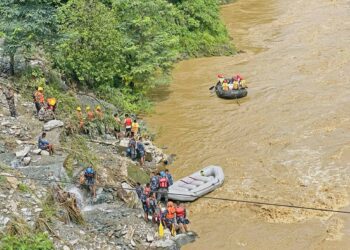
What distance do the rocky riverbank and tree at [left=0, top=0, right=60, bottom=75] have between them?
Result: 392cm

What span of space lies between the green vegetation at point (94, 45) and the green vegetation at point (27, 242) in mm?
9870

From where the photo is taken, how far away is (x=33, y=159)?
1725cm

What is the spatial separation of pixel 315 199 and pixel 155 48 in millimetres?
12676

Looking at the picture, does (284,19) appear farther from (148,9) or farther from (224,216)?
(224,216)

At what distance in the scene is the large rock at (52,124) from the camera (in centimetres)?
1939

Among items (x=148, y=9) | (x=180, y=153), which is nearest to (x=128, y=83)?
(x=148, y=9)

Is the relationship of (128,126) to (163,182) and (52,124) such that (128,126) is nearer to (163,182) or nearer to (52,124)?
(52,124)

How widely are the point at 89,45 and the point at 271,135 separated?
380 inches

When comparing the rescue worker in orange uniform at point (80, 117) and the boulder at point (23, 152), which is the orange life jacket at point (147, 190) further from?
the rescue worker in orange uniform at point (80, 117)

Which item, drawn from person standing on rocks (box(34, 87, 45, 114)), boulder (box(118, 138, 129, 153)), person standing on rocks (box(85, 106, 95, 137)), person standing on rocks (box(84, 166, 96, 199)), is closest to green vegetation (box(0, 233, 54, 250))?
person standing on rocks (box(84, 166, 96, 199))

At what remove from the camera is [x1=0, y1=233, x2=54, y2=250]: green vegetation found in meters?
13.2

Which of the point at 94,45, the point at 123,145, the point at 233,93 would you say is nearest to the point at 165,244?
the point at 123,145

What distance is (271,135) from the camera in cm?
2217

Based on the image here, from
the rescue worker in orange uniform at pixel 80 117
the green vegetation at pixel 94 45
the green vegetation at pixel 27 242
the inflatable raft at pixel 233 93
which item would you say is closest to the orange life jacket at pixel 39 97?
the rescue worker in orange uniform at pixel 80 117
